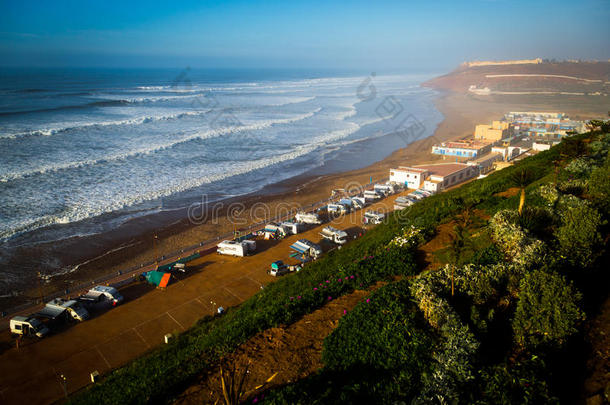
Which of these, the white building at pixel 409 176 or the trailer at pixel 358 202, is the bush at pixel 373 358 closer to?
the trailer at pixel 358 202

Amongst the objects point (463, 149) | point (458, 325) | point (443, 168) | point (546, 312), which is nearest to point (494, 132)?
point (463, 149)

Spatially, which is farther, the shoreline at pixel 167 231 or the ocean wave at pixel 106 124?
the ocean wave at pixel 106 124

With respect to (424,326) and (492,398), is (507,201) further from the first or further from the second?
(492,398)

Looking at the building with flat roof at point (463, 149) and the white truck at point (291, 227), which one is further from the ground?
the building with flat roof at point (463, 149)

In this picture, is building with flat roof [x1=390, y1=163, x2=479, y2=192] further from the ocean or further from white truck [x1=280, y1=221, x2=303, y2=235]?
white truck [x1=280, y1=221, x2=303, y2=235]

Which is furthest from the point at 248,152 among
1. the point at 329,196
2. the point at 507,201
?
the point at 507,201

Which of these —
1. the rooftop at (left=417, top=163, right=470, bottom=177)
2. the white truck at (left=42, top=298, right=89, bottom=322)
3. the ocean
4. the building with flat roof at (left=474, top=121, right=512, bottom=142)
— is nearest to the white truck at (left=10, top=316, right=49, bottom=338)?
the white truck at (left=42, top=298, right=89, bottom=322)

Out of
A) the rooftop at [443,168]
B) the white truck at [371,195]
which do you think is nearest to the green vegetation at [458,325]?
the white truck at [371,195]
